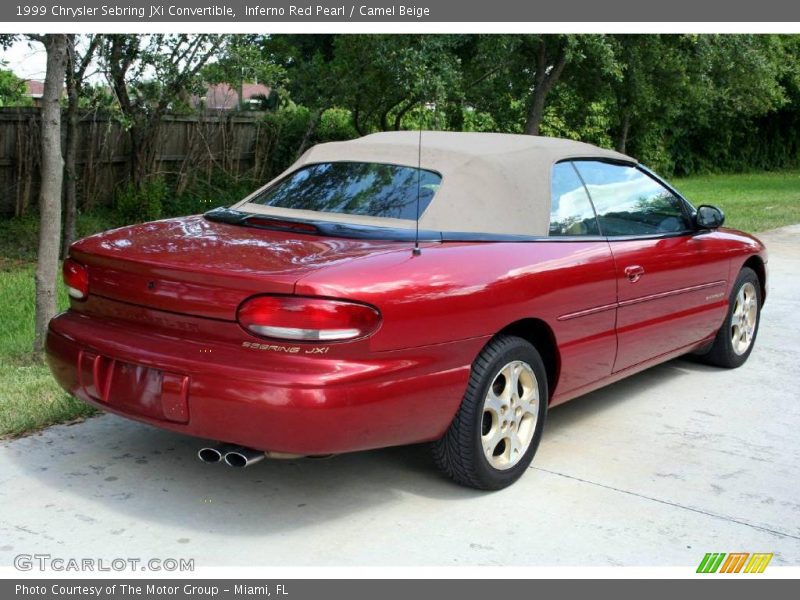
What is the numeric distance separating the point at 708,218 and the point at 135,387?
3.56 meters

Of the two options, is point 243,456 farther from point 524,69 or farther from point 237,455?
point 524,69

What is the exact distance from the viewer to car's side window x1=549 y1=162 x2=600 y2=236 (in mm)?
4887

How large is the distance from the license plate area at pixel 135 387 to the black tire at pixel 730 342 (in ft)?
12.7

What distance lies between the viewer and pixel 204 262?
3943 millimetres

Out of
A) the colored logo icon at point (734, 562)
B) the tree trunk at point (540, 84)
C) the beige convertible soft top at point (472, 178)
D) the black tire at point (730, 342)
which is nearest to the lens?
the colored logo icon at point (734, 562)

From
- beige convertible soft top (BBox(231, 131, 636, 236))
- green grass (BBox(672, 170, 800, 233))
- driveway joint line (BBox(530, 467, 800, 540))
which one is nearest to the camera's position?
driveway joint line (BBox(530, 467, 800, 540))

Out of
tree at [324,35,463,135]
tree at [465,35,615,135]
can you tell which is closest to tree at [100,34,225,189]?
tree at [324,35,463,135]

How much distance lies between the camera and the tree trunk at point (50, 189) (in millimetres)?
6723

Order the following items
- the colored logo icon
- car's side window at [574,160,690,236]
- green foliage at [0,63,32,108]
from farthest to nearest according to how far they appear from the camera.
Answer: green foliage at [0,63,32,108] → car's side window at [574,160,690,236] → the colored logo icon

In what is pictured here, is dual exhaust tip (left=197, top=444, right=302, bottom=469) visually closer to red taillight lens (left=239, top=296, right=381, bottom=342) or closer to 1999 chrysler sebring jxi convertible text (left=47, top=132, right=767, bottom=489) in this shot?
1999 chrysler sebring jxi convertible text (left=47, top=132, right=767, bottom=489)

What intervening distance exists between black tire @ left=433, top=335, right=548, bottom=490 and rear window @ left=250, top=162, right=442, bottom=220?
76 cm

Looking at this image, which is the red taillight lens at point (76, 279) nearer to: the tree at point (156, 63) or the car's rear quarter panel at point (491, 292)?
the car's rear quarter panel at point (491, 292)

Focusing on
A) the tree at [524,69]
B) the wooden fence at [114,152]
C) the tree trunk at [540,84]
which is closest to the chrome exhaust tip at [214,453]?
the wooden fence at [114,152]

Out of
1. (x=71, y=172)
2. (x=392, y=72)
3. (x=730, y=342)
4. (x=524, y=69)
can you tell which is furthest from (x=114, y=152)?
(x=730, y=342)
